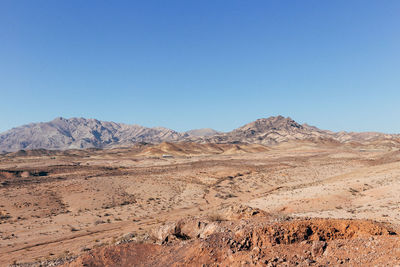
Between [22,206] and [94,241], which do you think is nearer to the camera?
[94,241]

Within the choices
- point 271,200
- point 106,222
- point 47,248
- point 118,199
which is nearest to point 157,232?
point 47,248

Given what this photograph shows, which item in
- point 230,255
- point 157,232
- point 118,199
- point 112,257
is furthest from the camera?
point 118,199

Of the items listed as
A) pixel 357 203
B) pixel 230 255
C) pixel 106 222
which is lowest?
pixel 106 222

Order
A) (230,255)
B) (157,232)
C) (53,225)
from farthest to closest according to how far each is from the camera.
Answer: (53,225) → (157,232) → (230,255)

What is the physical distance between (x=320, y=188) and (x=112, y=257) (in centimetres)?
2567

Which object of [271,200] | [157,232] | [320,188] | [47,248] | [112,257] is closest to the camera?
[112,257]

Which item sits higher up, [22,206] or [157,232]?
[157,232]

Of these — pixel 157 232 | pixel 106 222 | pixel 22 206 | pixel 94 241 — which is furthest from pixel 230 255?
pixel 22 206

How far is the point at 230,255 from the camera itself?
877 centimetres

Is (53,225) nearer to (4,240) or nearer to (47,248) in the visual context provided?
(4,240)

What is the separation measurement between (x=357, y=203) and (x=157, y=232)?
19297 mm

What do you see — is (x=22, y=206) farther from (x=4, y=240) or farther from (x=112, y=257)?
(x=112, y=257)

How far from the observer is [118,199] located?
32.9m

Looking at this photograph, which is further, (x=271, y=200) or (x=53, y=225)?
(x=271, y=200)
